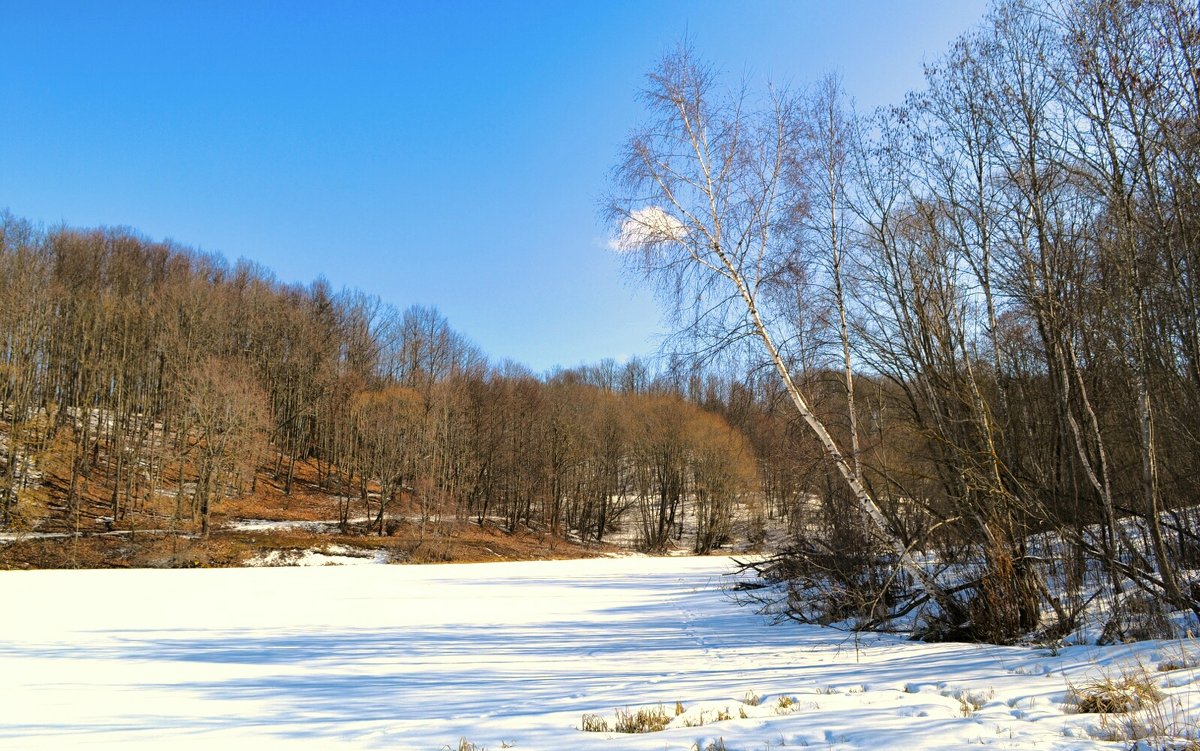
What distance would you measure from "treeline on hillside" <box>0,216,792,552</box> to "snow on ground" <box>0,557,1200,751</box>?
59.9 feet

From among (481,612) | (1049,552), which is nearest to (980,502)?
(1049,552)

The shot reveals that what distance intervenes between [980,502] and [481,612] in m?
10.1

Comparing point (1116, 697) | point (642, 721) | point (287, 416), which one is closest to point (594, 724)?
point (642, 721)

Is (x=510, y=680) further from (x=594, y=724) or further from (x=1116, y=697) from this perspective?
(x=1116, y=697)

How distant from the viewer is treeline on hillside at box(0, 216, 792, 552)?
32281mm

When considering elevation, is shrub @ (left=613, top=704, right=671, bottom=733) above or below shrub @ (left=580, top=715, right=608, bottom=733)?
above

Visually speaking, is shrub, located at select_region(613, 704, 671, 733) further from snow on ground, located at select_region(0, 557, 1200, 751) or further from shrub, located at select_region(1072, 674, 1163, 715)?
shrub, located at select_region(1072, 674, 1163, 715)

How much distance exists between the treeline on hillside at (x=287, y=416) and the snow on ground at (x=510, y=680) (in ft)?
59.9

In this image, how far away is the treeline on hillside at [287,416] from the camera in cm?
3228

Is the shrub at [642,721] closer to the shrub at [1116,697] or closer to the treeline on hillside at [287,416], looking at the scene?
the shrub at [1116,697]

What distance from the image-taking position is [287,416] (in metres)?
49.7

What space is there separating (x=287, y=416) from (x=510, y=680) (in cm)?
4823

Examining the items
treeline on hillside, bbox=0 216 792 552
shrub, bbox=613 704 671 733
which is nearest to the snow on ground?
shrub, bbox=613 704 671 733

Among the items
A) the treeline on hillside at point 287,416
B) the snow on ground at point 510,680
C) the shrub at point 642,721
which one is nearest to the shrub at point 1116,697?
the snow on ground at point 510,680
